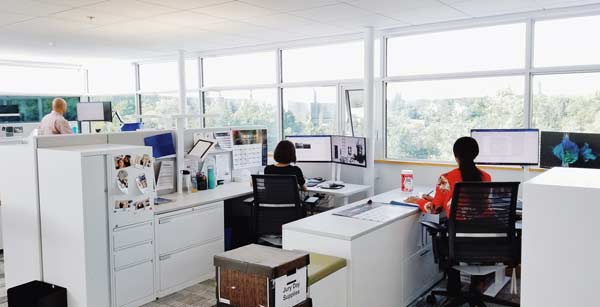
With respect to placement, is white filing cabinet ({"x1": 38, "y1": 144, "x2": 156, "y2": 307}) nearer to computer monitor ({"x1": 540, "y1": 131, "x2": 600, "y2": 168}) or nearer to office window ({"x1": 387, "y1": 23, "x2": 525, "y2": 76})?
computer monitor ({"x1": 540, "y1": 131, "x2": 600, "y2": 168})

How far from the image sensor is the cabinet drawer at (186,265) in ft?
12.3

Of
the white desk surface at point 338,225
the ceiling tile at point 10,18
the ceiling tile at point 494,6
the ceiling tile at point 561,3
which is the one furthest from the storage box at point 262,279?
the ceiling tile at point 10,18

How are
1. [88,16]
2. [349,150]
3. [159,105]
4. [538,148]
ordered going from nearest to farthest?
[538,148]
[88,16]
[349,150]
[159,105]

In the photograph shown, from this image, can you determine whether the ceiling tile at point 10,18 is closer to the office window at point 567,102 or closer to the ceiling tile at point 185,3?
the ceiling tile at point 185,3

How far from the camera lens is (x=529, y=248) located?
1438 mm

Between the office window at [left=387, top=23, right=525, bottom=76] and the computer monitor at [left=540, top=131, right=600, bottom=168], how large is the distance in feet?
4.16

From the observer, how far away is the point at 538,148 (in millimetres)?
4031

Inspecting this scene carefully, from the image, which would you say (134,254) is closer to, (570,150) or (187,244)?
(187,244)

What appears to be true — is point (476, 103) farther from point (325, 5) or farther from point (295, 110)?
point (295, 110)

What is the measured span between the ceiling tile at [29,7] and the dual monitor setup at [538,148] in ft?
12.9

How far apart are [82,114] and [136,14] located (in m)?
4.27

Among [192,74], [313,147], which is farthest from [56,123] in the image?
[313,147]

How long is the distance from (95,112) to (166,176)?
4290 millimetres

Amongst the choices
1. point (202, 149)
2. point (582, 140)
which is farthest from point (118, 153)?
point (582, 140)
